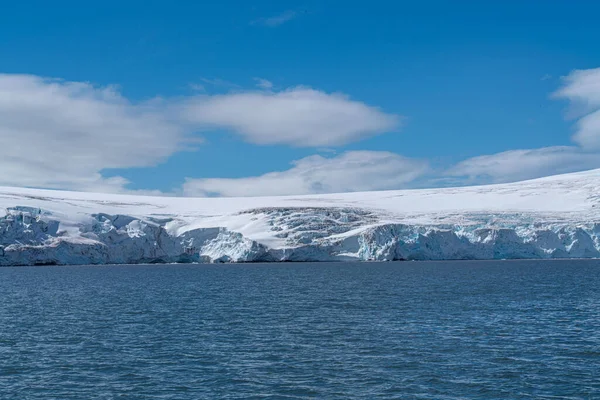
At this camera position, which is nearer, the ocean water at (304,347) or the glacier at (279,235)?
the ocean water at (304,347)

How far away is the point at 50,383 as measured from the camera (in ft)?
52.5

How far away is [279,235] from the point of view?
92500mm

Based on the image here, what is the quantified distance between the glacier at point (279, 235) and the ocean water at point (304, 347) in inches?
1779

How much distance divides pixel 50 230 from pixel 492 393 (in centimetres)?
7619

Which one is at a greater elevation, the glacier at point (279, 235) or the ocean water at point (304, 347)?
the glacier at point (279, 235)

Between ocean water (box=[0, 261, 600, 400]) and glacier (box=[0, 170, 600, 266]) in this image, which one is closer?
ocean water (box=[0, 261, 600, 400])

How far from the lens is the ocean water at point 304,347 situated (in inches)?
607

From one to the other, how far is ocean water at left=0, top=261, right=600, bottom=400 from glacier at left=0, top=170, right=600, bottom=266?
1779 inches

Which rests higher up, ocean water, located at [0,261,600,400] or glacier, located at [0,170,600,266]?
glacier, located at [0,170,600,266]

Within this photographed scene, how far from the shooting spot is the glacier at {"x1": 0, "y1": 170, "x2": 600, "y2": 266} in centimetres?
8075

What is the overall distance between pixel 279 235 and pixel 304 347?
72.0 meters

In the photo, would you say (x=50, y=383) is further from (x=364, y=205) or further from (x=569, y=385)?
(x=364, y=205)

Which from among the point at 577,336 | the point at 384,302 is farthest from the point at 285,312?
the point at 577,336

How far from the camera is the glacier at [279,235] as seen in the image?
3179 inches
